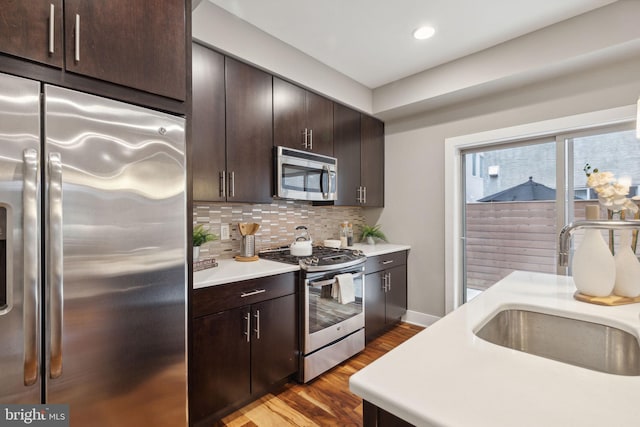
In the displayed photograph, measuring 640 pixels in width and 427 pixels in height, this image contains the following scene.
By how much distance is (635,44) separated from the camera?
76.9 inches

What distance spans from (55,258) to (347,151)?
2.52m

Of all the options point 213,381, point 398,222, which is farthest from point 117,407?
point 398,222

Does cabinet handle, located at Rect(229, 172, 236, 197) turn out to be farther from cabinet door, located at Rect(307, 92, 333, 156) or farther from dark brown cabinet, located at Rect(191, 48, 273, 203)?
cabinet door, located at Rect(307, 92, 333, 156)

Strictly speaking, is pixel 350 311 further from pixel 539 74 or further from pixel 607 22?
pixel 607 22

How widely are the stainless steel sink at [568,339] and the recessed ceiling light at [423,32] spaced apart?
2.08 metres

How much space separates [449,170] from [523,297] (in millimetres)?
1991

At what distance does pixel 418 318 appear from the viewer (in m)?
3.30

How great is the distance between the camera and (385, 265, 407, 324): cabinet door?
121 inches

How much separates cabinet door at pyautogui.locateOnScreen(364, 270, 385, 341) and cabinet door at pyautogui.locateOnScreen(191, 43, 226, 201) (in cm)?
159

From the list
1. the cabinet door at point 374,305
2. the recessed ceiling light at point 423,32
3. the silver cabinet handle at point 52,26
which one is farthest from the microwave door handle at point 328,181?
the silver cabinet handle at point 52,26

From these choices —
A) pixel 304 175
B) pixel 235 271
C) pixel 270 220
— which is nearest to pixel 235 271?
pixel 235 271

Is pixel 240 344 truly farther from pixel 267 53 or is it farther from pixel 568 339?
pixel 267 53

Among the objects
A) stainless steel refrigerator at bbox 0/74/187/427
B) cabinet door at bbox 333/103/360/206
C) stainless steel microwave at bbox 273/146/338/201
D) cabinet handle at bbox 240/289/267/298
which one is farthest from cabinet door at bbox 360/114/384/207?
stainless steel refrigerator at bbox 0/74/187/427

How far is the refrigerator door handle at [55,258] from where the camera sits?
1030 millimetres
